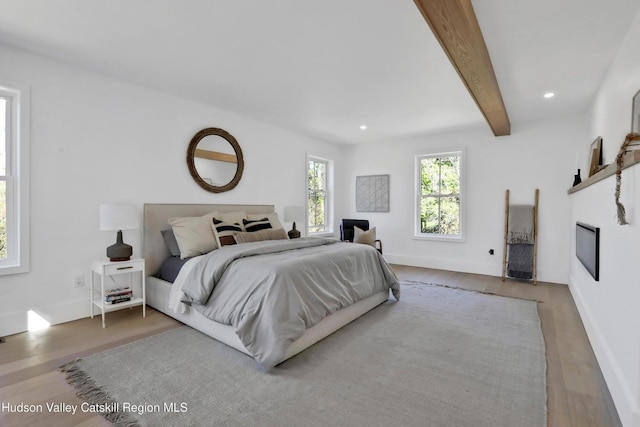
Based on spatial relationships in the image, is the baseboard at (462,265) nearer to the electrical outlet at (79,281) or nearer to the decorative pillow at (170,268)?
the decorative pillow at (170,268)

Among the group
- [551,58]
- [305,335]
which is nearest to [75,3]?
[305,335]

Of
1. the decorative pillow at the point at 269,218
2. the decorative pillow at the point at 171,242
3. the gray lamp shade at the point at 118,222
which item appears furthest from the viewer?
the decorative pillow at the point at 269,218

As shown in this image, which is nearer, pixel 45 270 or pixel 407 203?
pixel 45 270

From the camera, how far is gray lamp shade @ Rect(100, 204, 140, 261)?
287 centimetres

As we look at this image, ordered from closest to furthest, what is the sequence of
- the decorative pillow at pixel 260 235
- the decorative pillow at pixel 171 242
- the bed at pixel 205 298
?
the bed at pixel 205 298 < the decorative pillow at pixel 171 242 < the decorative pillow at pixel 260 235

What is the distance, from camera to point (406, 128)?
16.9ft

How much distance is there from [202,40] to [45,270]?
2.47m

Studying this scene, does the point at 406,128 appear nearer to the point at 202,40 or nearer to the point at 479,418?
the point at 202,40

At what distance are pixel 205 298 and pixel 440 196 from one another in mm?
4450

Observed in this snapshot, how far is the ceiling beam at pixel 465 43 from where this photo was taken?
1.85 m

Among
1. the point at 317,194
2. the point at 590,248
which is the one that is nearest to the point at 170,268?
the point at 317,194

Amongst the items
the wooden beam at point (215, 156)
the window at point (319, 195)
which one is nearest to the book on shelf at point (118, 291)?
the wooden beam at point (215, 156)

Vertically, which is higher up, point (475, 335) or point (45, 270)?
point (45, 270)

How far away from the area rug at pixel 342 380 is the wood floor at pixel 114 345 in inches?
3.4
